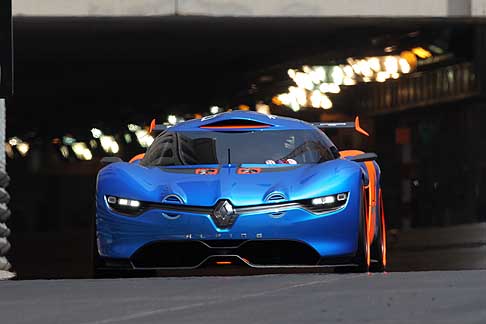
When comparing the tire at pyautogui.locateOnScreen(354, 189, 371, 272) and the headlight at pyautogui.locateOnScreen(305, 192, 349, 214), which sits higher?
the headlight at pyautogui.locateOnScreen(305, 192, 349, 214)

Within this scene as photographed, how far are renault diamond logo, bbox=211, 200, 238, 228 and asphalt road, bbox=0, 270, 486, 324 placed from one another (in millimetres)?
406

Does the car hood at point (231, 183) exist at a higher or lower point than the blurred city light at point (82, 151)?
higher

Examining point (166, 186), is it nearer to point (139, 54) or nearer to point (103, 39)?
point (103, 39)

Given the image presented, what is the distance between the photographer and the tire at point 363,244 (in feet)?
36.3

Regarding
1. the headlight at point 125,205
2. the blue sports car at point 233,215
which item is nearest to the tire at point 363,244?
the blue sports car at point 233,215

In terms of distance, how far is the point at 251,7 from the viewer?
16.3 m

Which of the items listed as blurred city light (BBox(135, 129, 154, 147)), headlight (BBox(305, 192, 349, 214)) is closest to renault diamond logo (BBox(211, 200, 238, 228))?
headlight (BBox(305, 192, 349, 214))

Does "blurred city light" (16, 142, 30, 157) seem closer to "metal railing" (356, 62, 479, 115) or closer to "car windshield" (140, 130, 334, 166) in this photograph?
"metal railing" (356, 62, 479, 115)

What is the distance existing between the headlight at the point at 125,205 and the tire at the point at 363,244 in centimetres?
158

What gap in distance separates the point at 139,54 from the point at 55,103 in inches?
92.8

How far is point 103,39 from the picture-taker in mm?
21281

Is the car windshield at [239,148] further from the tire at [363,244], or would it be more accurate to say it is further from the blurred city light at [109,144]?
the blurred city light at [109,144]

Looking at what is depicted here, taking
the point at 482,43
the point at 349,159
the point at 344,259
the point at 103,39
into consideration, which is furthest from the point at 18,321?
the point at 103,39

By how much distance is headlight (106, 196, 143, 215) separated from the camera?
35.7 ft
